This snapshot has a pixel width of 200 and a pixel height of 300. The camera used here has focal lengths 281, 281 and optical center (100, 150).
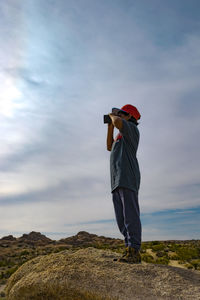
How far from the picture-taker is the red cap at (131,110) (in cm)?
478

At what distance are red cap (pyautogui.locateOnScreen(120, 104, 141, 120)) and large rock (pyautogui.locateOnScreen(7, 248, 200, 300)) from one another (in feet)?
7.85

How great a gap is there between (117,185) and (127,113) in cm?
125

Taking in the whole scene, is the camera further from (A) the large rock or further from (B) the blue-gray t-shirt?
(A) the large rock

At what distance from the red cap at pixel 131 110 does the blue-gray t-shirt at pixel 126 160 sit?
9.5 inches

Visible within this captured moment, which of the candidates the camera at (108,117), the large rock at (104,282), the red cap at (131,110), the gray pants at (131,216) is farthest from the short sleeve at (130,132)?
the large rock at (104,282)

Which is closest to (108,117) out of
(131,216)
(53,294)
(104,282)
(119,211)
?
(119,211)

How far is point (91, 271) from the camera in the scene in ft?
13.0

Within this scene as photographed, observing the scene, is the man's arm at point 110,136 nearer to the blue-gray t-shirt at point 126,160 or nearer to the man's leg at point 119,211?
the blue-gray t-shirt at point 126,160

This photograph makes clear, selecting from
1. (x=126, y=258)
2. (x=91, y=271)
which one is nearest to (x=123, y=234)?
(x=126, y=258)

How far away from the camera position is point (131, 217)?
166 inches

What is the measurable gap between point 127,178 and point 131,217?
1.93ft

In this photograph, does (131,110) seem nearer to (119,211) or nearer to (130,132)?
(130,132)

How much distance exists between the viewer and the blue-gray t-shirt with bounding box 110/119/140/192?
4.38m

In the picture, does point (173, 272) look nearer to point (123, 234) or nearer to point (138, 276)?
point (138, 276)
